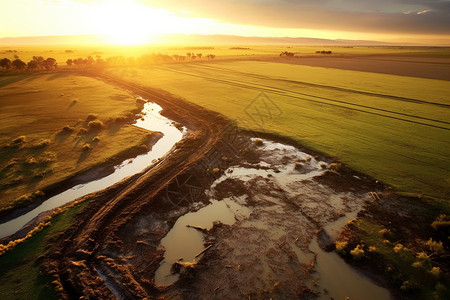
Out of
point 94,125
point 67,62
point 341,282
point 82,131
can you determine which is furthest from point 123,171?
point 67,62

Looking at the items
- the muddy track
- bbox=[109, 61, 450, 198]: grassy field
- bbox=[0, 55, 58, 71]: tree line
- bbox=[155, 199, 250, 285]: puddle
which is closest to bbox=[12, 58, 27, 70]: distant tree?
bbox=[0, 55, 58, 71]: tree line

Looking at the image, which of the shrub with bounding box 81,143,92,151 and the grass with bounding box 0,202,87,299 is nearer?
the grass with bounding box 0,202,87,299

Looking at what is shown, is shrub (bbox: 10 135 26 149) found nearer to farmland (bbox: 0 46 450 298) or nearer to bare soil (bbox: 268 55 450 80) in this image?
farmland (bbox: 0 46 450 298)

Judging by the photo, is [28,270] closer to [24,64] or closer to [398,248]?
[398,248]

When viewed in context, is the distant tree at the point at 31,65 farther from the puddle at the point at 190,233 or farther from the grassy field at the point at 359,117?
the puddle at the point at 190,233

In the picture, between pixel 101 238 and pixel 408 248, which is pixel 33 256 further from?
pixel 408 248
